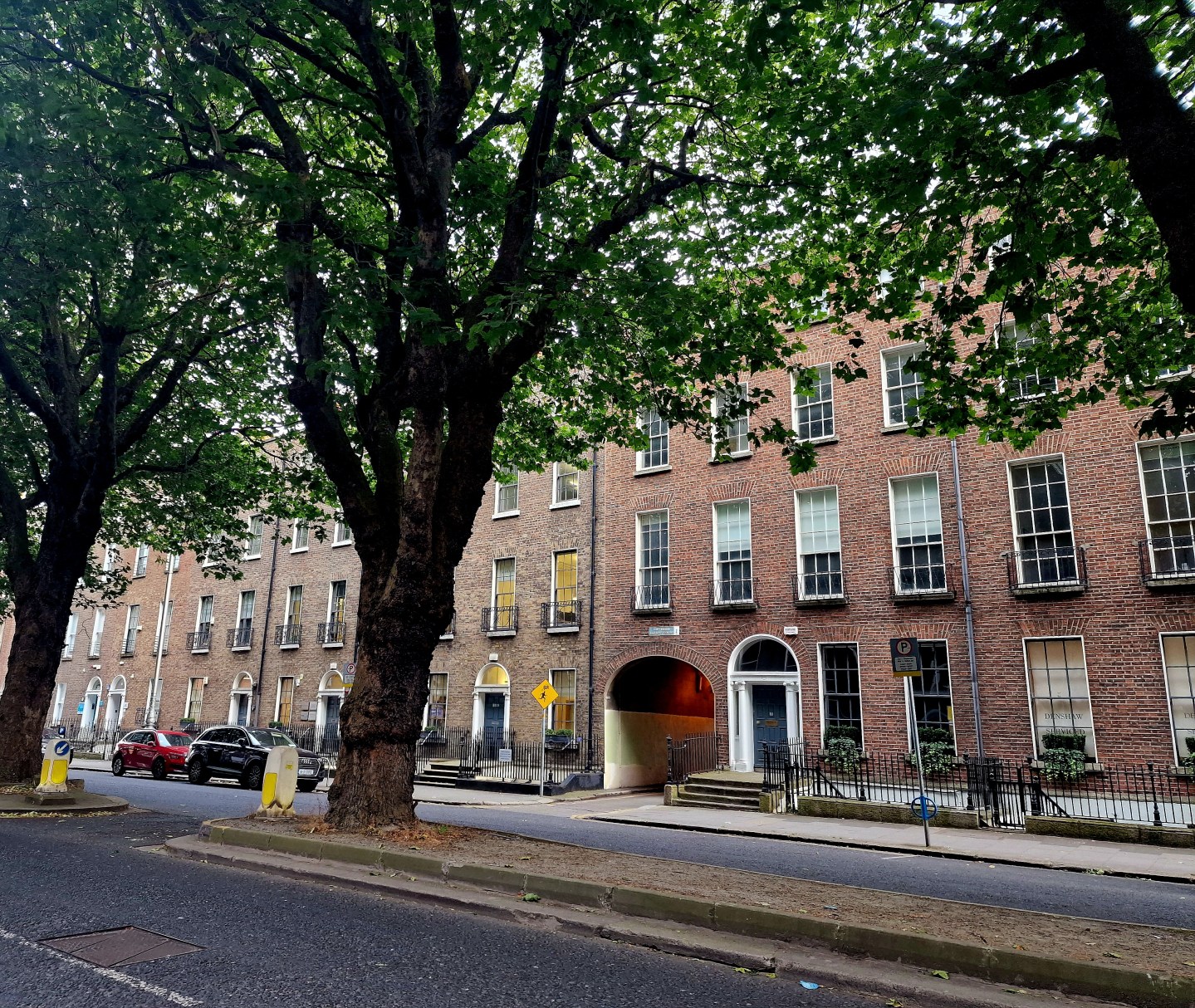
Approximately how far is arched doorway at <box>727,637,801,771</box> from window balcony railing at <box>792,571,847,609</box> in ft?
3.89

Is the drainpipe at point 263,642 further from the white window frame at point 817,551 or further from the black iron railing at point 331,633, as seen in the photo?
the white window frame at point 817,551

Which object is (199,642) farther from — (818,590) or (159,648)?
→ (818,590)

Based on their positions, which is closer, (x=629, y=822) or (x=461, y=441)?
(x=461, y=441)

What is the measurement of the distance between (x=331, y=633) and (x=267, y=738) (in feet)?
27.4

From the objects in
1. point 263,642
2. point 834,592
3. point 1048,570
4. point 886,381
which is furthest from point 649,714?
point 263,642

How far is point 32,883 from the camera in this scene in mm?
7512

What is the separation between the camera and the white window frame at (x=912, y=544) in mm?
18406

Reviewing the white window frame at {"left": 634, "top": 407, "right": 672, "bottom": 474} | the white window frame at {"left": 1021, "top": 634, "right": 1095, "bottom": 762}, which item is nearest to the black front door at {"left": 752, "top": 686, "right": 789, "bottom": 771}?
the white window frame at {"left": 1021, "top": 634, "right": 1095, "bottom": 762}

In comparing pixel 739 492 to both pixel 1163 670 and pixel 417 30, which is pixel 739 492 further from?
pixel 417 30

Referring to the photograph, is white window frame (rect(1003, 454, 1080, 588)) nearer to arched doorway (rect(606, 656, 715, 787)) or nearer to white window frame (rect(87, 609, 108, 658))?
arched doorway (rect(606, 656, 715, 787))

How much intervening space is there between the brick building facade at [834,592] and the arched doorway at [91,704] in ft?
57.8

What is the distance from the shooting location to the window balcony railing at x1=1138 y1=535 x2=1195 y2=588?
15.7m

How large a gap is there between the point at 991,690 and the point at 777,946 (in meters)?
13.8

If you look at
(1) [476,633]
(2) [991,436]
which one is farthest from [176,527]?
(2) [991,436]
